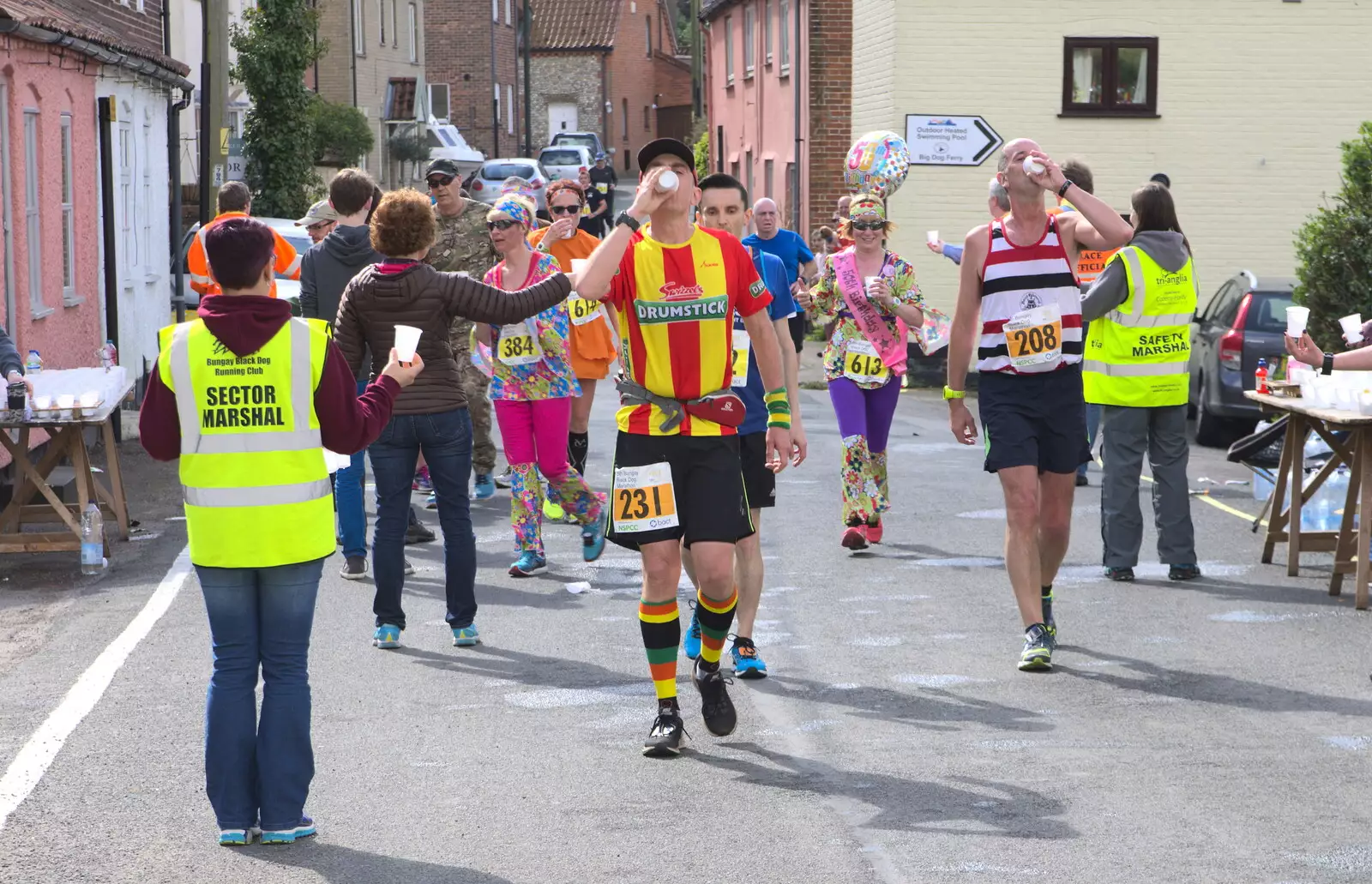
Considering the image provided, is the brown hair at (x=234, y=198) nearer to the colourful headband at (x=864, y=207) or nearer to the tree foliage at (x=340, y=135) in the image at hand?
the colourful headband at (x=864, y=207)

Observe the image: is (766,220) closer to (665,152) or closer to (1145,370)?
(1145,370)

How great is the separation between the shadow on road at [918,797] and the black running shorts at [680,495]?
0.77 metres

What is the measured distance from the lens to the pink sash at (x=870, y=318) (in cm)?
1040

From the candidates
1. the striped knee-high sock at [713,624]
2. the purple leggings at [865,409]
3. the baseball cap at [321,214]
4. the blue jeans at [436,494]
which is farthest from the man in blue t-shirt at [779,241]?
the striped knee-high sock at [713,624]

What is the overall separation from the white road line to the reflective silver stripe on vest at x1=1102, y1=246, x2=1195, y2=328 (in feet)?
16.6

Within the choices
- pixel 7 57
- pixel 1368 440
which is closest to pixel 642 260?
pixel 1368 440

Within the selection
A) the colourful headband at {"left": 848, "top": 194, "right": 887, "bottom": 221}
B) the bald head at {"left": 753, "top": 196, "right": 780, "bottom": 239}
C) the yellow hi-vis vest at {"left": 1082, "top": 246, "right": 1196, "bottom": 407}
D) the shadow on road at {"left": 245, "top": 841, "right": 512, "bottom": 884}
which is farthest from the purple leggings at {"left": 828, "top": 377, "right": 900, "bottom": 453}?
the shadow on road at {"left": 245, "top": 841, "right": 512, "bottom": 884}

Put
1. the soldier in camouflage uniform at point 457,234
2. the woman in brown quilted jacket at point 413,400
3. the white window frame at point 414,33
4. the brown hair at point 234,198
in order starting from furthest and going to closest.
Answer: the white window frame at point 414,33 → the brown hair at point 234,198 → the soldier in camouflage uniform at point 457,234 → the woman in brown quilted jacket at point 413,400

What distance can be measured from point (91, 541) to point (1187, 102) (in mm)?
16556

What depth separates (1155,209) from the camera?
31.5 feet

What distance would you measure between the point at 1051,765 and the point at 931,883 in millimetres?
1282

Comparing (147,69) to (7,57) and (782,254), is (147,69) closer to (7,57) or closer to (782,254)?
(7,57)

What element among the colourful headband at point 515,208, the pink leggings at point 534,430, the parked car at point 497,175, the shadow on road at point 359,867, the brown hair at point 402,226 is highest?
the parked car at point 497,175

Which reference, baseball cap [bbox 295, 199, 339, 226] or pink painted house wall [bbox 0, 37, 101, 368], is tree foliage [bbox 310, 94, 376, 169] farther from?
baseball cap [bbox 295, 199, 339, 226]
